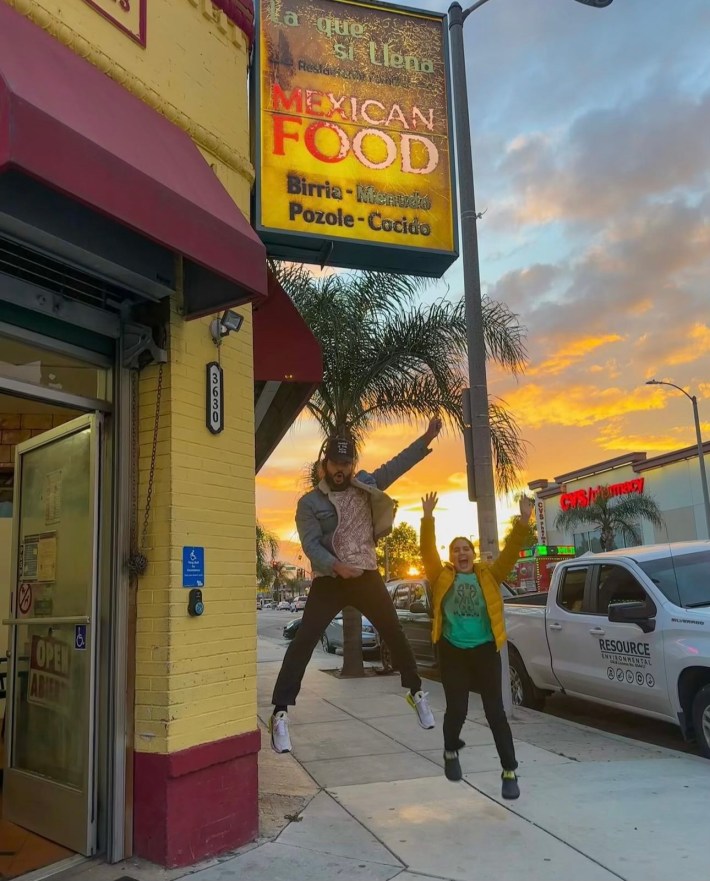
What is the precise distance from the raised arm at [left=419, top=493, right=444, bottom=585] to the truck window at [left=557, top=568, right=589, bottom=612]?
3962 millimetres

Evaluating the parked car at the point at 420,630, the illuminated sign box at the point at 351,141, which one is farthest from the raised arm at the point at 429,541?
the parked car at the point at 420,630

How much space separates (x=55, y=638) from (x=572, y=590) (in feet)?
19.5

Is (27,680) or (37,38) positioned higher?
(37,38)

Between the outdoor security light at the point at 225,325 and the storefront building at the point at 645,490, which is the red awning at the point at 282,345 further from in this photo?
the storefront building at the point at 645,490

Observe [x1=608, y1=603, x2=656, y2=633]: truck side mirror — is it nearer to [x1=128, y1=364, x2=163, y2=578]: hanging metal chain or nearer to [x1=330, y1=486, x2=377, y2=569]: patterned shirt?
[x1=330, y1=486, x2=377, y2=569]: patterned shirt

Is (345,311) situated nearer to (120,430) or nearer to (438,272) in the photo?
(438,272)

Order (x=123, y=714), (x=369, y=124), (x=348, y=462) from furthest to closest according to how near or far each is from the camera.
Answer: (x=369, y=124), (x=348, y=462), (x=123, y=714)

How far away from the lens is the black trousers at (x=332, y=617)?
4.82m

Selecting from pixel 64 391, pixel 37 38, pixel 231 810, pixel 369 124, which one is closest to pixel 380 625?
pixel 231 810

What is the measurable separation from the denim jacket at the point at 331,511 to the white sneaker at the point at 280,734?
0.90 m

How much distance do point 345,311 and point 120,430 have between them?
721 cm

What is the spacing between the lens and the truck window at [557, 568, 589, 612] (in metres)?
8.88

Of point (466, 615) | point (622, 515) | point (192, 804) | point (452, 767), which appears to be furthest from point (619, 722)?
point (622, 515)

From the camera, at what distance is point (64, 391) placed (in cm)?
477
